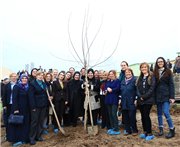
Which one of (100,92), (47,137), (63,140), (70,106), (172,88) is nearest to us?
(172,88)

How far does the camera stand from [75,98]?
493cm

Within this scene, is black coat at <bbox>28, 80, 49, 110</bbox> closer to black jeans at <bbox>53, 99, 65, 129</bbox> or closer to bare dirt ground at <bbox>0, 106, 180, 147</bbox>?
black jeans at <bbox>53, 99, 65, 129</bbox>

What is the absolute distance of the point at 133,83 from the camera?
12.5 feet

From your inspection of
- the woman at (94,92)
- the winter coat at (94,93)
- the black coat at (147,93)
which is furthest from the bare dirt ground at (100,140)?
the black coat at (147,93)

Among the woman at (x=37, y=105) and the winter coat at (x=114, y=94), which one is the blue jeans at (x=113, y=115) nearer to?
the winter coat at (x=114, y=94)

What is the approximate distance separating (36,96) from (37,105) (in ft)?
0.82

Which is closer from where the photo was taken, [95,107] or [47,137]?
[47,137]

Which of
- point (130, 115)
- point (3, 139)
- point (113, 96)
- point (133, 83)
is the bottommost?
point (3, 139)

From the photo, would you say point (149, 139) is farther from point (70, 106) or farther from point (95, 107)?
point (70, 106)

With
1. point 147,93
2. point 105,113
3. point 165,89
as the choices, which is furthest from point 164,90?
point 105,113

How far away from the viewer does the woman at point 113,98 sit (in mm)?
4094

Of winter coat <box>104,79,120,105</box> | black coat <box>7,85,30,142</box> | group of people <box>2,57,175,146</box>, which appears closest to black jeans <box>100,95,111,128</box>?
group of people <box>2,57,175,146</box>

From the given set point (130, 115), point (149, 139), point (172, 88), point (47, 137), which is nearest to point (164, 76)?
point (172, 88)

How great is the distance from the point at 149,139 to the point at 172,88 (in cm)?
136
